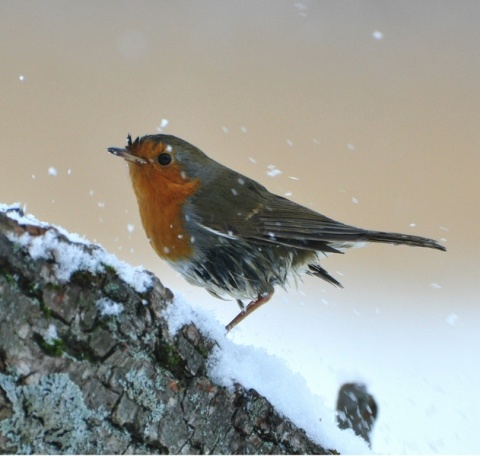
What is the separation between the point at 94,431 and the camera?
1.33m

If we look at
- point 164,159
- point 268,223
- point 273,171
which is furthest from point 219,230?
point 273,171

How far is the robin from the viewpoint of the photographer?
2.55 m

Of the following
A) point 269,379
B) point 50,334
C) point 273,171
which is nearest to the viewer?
point 50,334

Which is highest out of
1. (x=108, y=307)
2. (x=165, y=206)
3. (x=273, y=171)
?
(x=273, y=171)

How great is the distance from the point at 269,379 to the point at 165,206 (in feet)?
3.63

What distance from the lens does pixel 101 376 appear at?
52.9 inches

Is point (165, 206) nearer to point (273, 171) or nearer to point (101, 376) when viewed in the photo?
point (101, 376)

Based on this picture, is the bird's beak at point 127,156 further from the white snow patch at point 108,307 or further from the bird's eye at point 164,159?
the white snow patch at point 108,307

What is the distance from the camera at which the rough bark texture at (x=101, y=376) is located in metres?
1.27

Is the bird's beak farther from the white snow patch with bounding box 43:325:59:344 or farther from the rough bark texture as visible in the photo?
the white snow patch with bounding box 43:325:59:344

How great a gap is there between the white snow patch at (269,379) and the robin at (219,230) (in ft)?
2.65

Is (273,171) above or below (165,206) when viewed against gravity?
above

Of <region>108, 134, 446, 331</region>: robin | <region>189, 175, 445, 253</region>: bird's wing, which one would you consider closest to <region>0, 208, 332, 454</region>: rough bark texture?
<region>108, 134, 446, 331</region>: robin

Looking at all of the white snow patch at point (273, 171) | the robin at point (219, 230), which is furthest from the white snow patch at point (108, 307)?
the white snow patch at point (273, 171)
